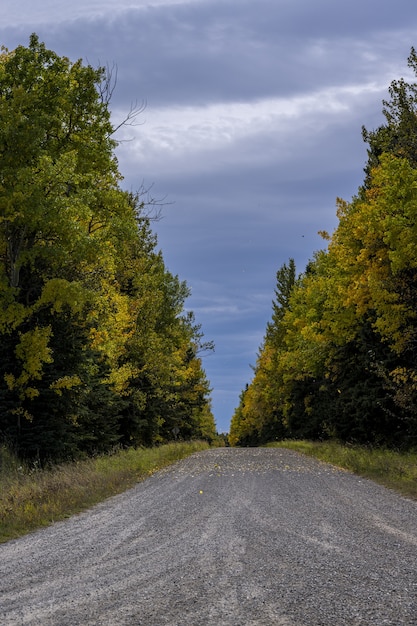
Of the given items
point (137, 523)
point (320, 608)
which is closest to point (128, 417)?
point (137, 523)

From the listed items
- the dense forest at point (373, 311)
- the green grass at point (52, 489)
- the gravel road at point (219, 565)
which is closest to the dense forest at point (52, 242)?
the green grass at point (52, 489)

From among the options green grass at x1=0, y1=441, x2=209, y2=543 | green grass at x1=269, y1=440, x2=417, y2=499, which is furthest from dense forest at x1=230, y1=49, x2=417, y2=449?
green grass at x1=0, y1=441, x2=209, y2=543

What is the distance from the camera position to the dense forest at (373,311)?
69.3 feet

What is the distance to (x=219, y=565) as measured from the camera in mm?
6883

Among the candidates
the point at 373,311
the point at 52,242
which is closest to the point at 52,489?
the point at 52,242

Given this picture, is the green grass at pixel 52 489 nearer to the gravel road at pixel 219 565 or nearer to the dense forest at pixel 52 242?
the gravel road at pixel 219 565

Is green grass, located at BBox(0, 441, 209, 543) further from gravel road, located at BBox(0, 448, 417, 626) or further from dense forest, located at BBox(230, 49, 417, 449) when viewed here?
dense forest, located at BBox(230, 49, 417, 449)

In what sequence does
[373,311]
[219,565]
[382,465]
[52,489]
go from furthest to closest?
[373,311], [382,465], [52,489], [219,565]

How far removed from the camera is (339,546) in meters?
8.16

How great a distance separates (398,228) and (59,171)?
36.7ft

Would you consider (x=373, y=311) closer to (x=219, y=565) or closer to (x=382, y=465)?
(x=382, y=465)

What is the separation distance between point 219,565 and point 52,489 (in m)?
7.67

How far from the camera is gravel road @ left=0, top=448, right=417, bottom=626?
205 inches

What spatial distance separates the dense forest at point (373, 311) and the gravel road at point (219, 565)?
10187mm
